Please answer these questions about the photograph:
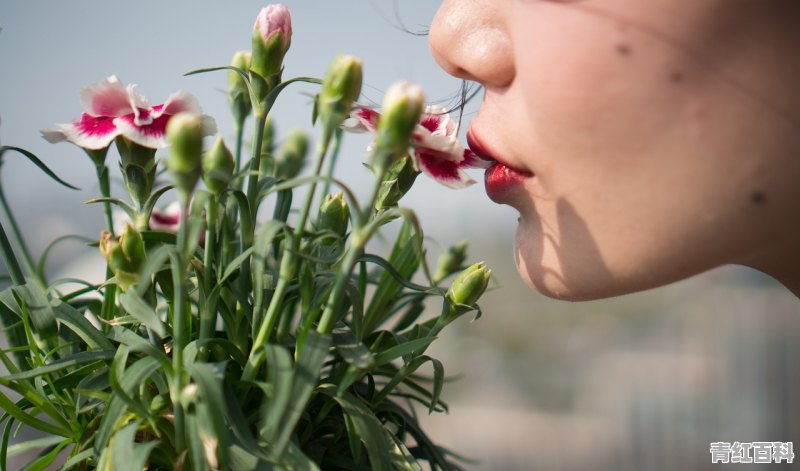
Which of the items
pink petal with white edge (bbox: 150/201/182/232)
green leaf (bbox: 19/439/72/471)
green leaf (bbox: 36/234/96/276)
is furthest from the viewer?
pink petal with white edge (bbox: 150/201/182/232)

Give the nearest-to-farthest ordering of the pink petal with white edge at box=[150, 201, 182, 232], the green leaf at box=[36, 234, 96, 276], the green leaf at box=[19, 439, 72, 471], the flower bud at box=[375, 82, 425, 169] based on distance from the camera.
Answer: the flower bud at box=[375, 82, 425, 169] → the green leaf at box=[19, 439, 72, 471] → the green leaf at box=[36, 234, 96, 276] → the pink petal with white edge at box=[150, 201, 182, 232]

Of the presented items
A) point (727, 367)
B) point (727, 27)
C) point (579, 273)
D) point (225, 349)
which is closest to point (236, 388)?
point (225, 349)

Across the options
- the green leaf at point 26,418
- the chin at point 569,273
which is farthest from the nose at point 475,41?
the green leaf at point 26,418

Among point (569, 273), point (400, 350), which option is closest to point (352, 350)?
point (400, 350)

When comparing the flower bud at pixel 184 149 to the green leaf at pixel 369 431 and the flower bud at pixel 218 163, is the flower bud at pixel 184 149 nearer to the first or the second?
the flower bud at pixel 218 163

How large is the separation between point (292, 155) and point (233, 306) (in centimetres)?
21

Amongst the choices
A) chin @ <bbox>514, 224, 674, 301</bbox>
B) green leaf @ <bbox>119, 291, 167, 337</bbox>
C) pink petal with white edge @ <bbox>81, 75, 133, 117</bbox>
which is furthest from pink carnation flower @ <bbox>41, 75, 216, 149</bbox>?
chin @ <bbox>514, 224, 674, 301</bbox>

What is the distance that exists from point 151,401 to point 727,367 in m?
3.18

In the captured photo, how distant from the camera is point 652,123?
45cm

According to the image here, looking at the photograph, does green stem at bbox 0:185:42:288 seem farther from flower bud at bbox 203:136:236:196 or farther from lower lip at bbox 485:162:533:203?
lower lip at bbox 485:162:533:203

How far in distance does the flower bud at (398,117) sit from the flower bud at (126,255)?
6.2 inches

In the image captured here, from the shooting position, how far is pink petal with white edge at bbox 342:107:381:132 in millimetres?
468

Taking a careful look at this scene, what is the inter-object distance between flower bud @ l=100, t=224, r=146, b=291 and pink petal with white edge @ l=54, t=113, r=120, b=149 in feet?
0.25

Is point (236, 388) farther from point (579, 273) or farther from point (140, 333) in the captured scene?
point (579, 273)
